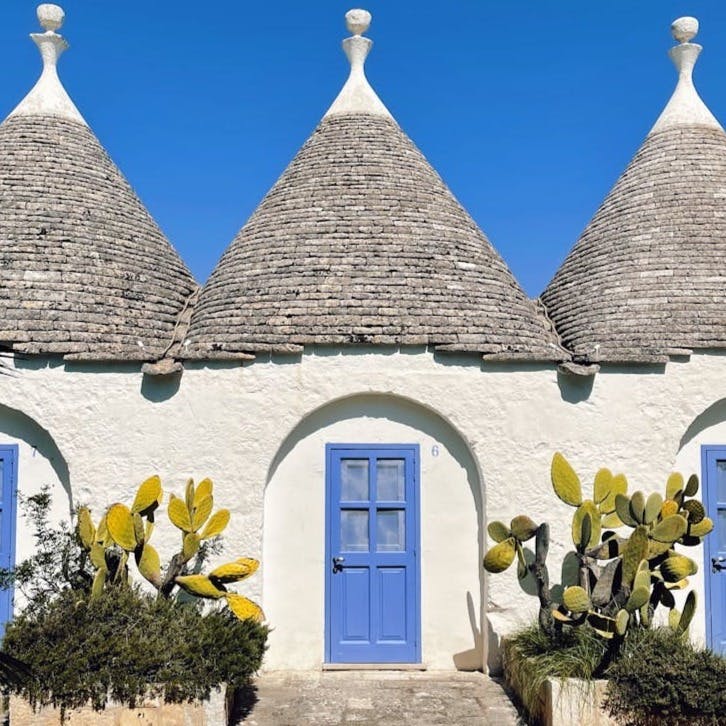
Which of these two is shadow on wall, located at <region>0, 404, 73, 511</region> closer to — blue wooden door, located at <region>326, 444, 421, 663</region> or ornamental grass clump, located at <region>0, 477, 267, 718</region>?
ornamental grass clump, located at <region>0, 477, 267, 718</region>

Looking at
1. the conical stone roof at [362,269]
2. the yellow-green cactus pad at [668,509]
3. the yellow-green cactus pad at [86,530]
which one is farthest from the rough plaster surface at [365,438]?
the yellow-green cactus pad at [668,509]

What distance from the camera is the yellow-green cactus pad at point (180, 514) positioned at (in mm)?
7113

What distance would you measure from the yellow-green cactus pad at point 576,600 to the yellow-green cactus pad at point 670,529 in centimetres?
74

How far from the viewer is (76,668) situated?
6.34 meters

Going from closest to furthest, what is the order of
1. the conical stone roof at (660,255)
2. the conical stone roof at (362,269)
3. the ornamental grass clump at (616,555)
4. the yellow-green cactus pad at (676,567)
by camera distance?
the ornamental grass clump at (616,555) → the yellow-green cactus pad at (676,567) → the conical stone roof at (362,269) → the conical stone roof at (660,255)

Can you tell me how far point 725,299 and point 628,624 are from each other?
13.8ft

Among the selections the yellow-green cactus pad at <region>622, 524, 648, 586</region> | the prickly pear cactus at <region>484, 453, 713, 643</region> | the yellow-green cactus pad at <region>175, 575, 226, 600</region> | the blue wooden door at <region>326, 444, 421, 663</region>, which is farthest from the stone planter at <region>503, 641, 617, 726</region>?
the yellow-green cactus pad at <region>175, 575, 226, 600</region>

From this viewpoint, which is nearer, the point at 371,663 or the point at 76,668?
the point at 76,668

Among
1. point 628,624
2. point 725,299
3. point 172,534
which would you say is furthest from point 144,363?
point 725,299

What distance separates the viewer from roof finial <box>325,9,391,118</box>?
11.1 m

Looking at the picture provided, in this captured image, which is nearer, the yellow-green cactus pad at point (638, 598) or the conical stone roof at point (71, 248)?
the yellow-green cactus pad at point (638, 598)

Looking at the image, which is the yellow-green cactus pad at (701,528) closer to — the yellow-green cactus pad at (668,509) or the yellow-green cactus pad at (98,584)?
the yellow-green cactus pad at (668,509)

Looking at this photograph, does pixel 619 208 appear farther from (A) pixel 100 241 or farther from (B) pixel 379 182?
(A) pixel 100 241

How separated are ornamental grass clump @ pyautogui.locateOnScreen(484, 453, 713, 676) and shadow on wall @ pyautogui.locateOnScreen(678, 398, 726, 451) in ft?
4.80
